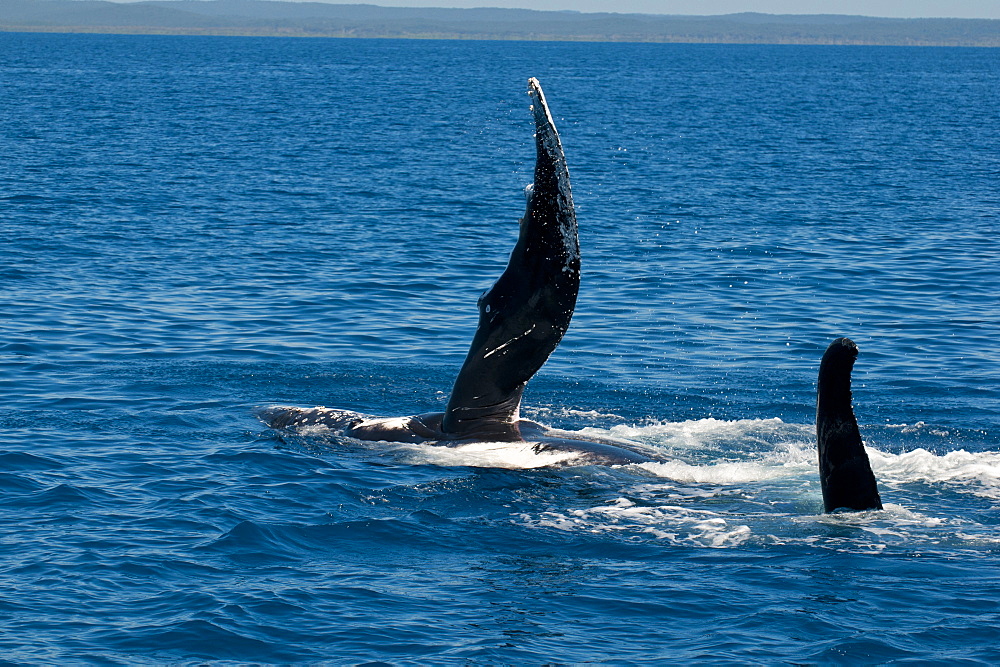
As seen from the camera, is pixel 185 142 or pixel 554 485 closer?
pixel 554 485

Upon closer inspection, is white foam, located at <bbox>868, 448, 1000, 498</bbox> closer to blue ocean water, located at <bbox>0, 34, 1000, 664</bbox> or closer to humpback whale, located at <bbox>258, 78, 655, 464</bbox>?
blue ocean water, located at <bbox>0, 34, 1000, 664</bbox>

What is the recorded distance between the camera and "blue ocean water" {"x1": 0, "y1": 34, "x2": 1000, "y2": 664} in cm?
1016

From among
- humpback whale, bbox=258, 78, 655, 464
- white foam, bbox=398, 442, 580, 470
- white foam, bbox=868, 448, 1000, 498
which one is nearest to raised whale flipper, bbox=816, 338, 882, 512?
white foam, bbox=868, 448, 1000, 498

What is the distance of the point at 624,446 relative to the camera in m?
14.1

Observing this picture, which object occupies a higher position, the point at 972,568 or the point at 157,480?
the point at 972,568

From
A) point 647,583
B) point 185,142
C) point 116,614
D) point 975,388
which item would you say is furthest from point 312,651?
point 185,142

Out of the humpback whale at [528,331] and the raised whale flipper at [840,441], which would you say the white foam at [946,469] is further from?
the humpback whale at [528,331]

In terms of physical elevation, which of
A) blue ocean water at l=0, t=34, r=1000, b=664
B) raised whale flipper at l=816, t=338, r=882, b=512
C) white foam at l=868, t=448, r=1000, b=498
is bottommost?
blue ocean water at l=0, t=34, r=1000, b=664

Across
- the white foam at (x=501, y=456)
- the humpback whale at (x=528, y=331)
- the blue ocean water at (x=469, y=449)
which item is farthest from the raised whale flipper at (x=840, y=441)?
the white foam at (x=501, y=456)

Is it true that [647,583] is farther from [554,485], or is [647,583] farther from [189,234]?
[189,234]

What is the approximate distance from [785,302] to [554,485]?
12.9 metres

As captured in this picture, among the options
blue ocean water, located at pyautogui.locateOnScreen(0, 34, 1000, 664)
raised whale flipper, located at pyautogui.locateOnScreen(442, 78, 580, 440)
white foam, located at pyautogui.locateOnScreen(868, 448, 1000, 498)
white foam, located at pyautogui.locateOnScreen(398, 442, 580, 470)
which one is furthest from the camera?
white foam, located at pyautogui.locateOnScreen(398, 442, 580, 470)

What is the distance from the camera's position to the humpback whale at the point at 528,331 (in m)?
12.7

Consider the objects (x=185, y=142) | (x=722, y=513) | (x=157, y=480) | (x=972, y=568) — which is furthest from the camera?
(x=185, y=142)
